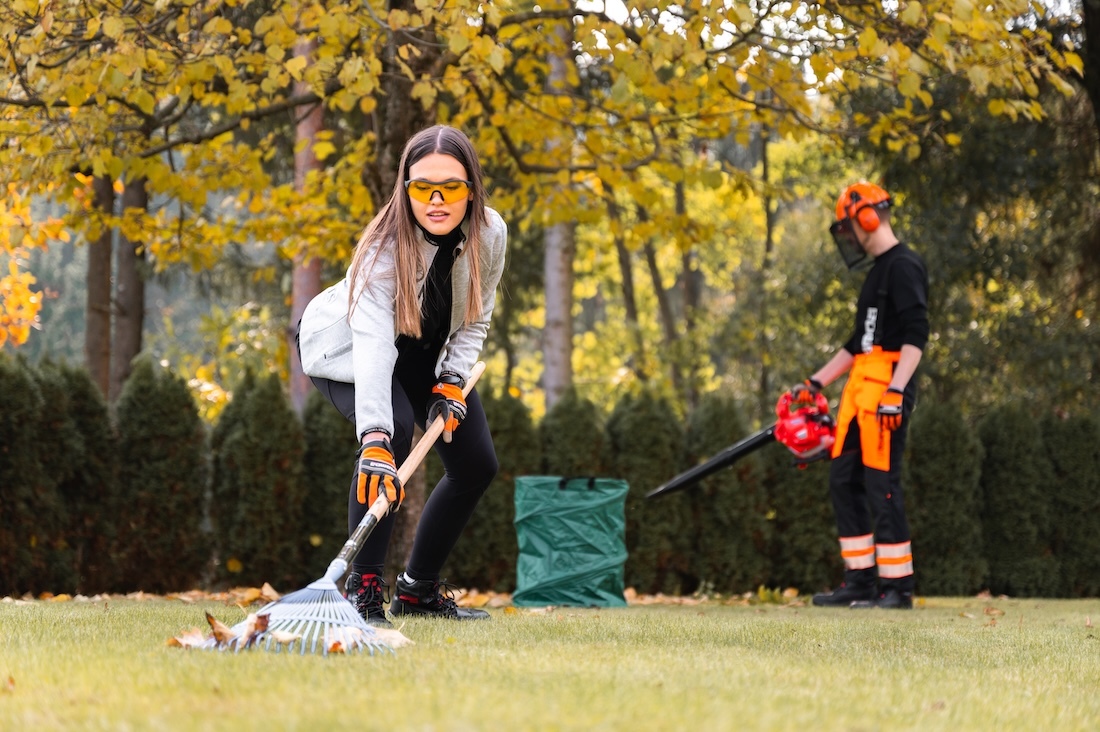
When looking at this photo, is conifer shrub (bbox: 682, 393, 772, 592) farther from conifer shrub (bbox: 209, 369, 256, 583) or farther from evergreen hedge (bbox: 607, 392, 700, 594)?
conifer shrub (bbox: 209, 369, 256, 583)

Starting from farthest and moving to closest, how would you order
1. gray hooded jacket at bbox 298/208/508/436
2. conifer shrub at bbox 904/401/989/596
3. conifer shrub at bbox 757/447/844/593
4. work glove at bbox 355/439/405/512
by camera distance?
conifer shrub at bbox 904/401/989/596 < conifer shrub at bbox 757/447/844/593 < gray hooded jacket at bbox 298/208/508/436 < work glove at bbox 355/439/405/512

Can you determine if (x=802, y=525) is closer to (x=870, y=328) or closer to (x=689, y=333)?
(x=870, y=328)

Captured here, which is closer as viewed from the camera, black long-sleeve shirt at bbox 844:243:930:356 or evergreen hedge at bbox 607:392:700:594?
black long-sleeve shirt at bbox 844:243:930:356

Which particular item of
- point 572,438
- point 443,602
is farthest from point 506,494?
point 443,602

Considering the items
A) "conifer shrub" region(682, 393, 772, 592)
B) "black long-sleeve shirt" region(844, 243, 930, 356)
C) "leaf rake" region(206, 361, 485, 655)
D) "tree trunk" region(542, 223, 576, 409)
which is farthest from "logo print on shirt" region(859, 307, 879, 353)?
"tree trunk" region(542, 223, 576, 409)

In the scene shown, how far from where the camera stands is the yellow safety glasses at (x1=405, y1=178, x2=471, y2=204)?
426 cm

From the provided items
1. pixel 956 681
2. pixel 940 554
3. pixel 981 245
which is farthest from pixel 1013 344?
pixel 956 681

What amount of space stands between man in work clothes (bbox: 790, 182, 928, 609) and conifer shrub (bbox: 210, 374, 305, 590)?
141 inches

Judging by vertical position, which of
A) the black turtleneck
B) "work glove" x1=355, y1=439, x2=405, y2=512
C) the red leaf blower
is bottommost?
"work glove" x1=355, y1=439, x2=405, y2=512

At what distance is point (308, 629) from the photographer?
324 centimetres

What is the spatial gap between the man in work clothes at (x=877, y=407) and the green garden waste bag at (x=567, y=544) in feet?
4.38

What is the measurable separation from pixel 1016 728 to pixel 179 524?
648 centimetres

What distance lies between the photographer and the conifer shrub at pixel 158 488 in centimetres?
785

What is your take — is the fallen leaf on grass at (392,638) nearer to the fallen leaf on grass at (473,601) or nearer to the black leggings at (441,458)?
the black leggings at (441,458)
